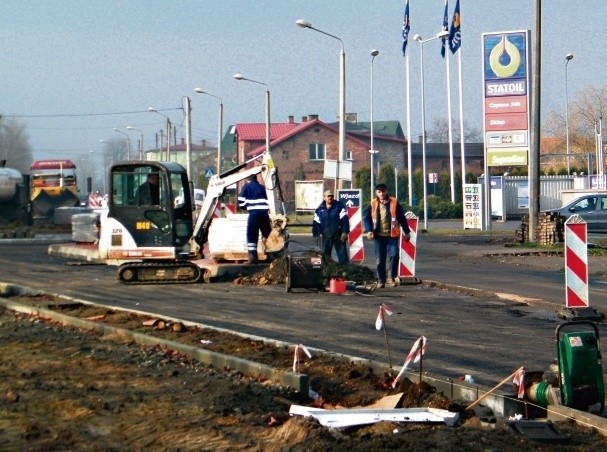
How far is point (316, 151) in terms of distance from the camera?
329 feet

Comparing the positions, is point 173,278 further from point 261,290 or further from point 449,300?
point 449,300

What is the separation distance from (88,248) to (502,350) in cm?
2109

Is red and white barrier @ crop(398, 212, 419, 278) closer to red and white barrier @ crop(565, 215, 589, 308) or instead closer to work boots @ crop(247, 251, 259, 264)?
work boots @ crop(247, 251, 259, 264)

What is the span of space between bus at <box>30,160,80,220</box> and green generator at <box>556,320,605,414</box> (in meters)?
40.7

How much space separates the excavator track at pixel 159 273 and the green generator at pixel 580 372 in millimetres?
14614

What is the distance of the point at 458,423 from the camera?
26.3ft

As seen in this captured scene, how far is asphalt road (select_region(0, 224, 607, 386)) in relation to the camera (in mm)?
11945

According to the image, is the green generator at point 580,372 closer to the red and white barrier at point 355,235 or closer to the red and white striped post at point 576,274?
the red and white striped post at point 576,274

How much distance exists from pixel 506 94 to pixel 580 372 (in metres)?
32.0

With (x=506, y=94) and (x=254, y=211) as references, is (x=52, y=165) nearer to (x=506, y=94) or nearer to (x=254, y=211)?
(x=506, y=94)

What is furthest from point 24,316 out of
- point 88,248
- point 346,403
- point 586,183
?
point 586,183

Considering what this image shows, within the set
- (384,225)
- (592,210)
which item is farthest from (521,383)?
(592,210)

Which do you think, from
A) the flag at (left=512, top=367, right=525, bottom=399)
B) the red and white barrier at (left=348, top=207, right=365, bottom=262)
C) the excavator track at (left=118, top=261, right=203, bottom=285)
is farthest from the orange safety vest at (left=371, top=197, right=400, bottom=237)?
the flag at (left=512, top=367, right=525, bottom=399)

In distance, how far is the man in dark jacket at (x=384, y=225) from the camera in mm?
19766
